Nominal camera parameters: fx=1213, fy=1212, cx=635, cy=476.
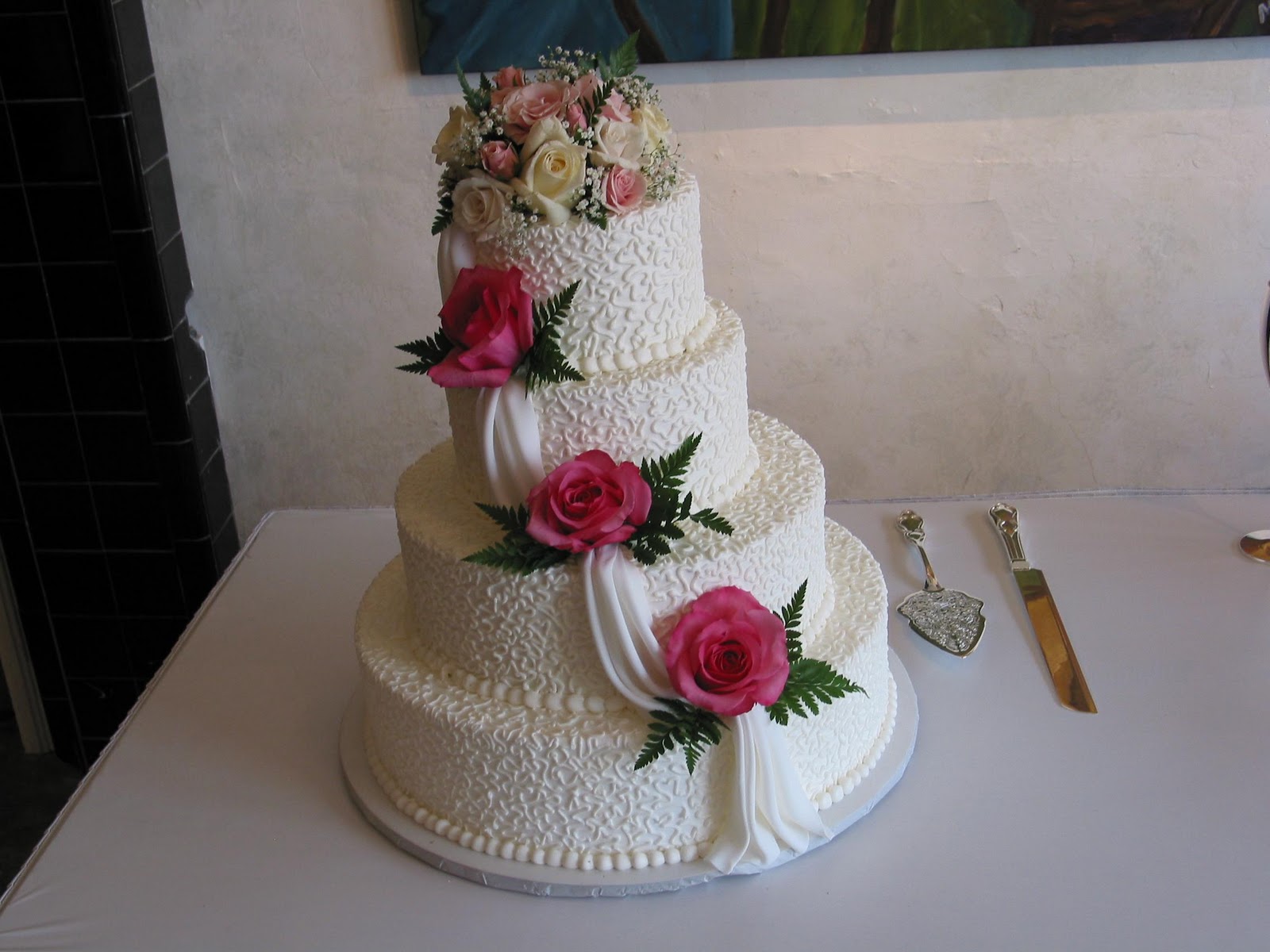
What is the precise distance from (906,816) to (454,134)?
105cm

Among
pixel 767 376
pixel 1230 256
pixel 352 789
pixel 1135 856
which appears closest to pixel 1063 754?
pixel 1135 856

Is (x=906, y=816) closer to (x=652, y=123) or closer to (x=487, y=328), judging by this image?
(x=487, y=328)

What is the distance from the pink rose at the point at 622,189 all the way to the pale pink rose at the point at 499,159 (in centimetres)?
11

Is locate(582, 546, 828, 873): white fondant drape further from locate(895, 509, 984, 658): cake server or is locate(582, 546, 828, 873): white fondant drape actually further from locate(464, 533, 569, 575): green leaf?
locate(895, 509, 984, 658): cake server

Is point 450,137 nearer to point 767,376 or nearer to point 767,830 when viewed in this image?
point 767,830

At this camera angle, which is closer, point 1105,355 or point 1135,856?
point 1135,856

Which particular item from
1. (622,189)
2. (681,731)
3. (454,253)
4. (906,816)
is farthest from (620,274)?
(906,816)

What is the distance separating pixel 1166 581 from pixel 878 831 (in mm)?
792

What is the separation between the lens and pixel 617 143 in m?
1.43

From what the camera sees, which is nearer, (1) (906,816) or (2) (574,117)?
(2) (574,117)

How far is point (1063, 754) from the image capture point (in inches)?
66.1

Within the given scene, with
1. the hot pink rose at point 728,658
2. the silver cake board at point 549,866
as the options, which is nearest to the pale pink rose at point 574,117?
the hot pink rose at point 728,658

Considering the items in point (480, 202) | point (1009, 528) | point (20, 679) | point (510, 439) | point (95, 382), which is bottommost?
point (20, 679)

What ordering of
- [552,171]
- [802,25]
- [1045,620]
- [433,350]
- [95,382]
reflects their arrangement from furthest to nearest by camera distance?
[95,382] < [802,25] < [1045,620] < [433,350] < [552,171]
